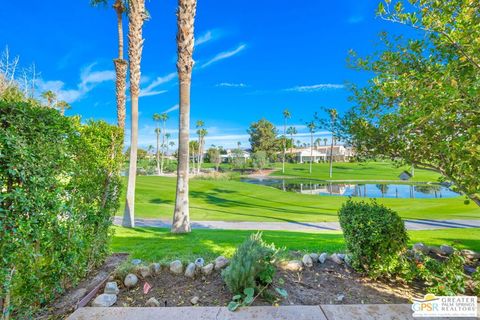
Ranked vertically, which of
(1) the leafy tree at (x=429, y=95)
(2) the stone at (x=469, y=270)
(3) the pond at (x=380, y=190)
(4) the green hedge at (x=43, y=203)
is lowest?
(3) the pond at (x=380, y=190)

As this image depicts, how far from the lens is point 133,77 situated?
8.75m

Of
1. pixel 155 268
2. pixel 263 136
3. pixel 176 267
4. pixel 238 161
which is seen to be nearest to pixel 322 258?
pixel 176 267

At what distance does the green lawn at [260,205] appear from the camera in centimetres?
1284

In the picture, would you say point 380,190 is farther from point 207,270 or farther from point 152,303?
point 152,303

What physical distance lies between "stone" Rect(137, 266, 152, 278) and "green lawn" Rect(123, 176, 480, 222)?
355 inches

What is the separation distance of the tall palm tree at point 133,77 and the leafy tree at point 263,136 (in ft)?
175

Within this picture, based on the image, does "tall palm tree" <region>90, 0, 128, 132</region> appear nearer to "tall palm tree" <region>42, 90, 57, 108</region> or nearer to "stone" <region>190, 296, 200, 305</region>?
"stone" <region>190, 296, 200, 305</region>

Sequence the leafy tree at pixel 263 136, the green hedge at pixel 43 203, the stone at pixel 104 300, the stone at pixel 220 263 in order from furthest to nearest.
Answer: the leafy tree at pixel 263 136, the stone at pixel 220 263, the stone at pixel 104 300, the green hedge at pixel 43 203

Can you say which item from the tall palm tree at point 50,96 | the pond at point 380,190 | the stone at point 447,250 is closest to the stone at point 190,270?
the stone at point 447,250

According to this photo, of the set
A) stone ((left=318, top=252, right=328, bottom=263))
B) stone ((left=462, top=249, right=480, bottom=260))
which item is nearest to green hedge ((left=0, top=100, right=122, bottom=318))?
stone ((left=318, top=252, right=328, bottom=263))

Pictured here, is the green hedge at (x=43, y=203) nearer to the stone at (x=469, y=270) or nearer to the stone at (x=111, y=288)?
the stone at (x=111, y=288)

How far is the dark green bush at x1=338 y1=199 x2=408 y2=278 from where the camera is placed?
3.11m

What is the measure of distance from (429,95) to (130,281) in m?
3.91

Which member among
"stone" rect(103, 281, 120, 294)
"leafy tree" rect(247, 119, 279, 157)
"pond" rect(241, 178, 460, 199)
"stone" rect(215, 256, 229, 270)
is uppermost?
"leafy tree" rect(247, 119, 279, 157)
